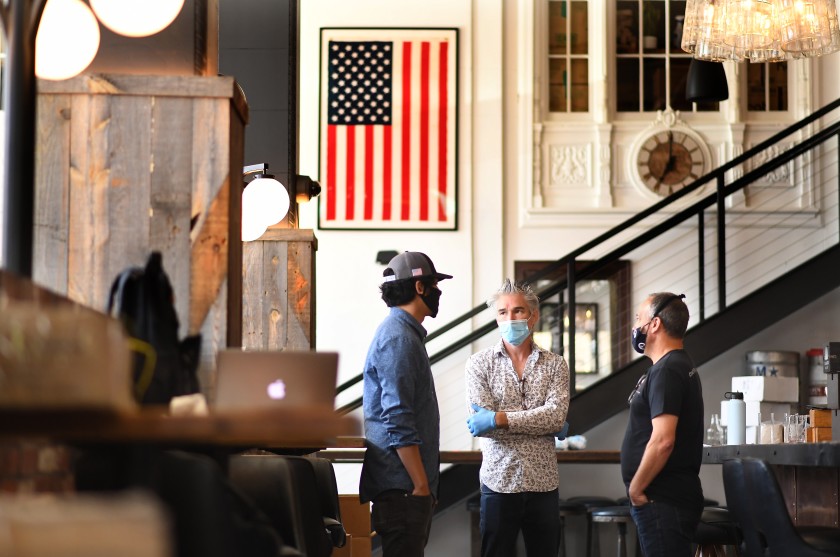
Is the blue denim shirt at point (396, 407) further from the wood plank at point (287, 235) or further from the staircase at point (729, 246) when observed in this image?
the staircase at point (729, 246)

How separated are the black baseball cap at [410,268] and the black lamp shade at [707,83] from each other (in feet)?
15.8

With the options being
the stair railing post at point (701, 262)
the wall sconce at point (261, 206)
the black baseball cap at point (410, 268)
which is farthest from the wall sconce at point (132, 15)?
the stair railing post at point (701, 262)

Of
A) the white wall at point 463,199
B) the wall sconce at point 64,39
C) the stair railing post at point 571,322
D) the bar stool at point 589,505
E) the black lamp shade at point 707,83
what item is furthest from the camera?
the white wall at point 463,199

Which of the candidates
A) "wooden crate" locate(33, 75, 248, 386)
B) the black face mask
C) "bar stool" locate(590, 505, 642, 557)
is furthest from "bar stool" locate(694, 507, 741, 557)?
"wooden crate" locate(33, 75, 248, 386)

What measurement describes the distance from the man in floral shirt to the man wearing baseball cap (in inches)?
25.1

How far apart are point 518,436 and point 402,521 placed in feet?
3.08

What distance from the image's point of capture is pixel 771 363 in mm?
9078

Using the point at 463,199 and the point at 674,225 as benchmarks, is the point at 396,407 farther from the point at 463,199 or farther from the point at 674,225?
the point at 463,199

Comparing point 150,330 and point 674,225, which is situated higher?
point 674,225

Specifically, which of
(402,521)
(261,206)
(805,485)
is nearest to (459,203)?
(261,206)

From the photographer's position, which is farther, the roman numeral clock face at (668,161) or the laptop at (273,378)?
the roman numeral clock face at (668,161)

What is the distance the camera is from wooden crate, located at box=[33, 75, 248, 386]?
3279 millimetres

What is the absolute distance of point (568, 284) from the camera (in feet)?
27.6

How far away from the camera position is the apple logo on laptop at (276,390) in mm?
2598
